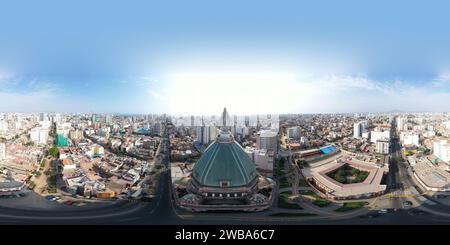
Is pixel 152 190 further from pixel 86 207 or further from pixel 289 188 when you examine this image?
pixel 289 188

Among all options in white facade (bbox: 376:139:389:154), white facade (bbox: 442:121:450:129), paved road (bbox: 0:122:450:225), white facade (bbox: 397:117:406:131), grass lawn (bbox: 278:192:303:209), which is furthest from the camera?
white facade (bbox: 376:139:389:154)

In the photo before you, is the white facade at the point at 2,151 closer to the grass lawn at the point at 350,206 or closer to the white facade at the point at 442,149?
the grass lawn at the point at 350,206

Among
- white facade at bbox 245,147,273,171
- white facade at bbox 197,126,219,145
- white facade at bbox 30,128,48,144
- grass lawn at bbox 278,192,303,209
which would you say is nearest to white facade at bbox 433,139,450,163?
grass lawn at bbox 278,192,303,209

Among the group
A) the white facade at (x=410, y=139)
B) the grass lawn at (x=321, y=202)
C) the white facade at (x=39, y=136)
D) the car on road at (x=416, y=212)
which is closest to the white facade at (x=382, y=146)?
the white facade at (x=410, y=139)

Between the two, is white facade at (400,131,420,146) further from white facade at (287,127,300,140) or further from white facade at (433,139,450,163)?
white facade at (287,127,300,140)

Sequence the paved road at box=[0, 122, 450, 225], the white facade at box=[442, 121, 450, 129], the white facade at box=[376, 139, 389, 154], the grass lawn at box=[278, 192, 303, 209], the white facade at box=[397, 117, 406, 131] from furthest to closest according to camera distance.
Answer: the white facade at box=[376, 139, 389, 154], the white facade at box=[397, 117, 406, 131], the grass lawn at box=[278, 192, 303, 209], the white facade at box=[442, 121, 450, 129], the paved road at box=[0, 122, 450, 225]

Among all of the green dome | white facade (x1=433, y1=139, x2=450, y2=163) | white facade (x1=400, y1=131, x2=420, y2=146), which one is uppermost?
white facade (x1=400, y1=131, x2=420, y2=146)

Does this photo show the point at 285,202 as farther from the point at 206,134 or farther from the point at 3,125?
the point at 3,125

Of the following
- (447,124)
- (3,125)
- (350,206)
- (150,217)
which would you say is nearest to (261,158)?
(350,206)

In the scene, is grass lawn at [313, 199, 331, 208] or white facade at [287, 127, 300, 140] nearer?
grass lawn at [313, 199, 331, 208]
